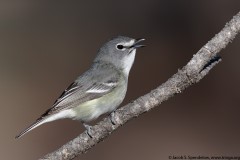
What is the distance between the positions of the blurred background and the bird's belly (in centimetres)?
271

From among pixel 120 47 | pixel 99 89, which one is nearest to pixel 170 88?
pixel 99 89

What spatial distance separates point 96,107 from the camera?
216 inches

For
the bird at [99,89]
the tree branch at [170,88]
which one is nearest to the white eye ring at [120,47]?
the bird at [99,89]

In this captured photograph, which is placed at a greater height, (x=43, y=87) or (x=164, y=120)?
(x=43, y=87)

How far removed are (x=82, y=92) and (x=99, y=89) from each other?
0.71ft

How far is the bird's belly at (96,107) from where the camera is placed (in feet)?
17.8

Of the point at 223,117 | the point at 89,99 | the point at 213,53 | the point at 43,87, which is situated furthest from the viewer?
the point at 43,87

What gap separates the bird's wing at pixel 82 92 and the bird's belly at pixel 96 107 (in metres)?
0.06

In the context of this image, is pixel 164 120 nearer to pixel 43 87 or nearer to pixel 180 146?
pixel 180 146

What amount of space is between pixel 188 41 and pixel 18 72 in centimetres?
400

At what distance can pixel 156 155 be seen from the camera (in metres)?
8.34

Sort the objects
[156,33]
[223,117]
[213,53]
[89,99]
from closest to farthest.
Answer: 1. [213,53]
2. [89,99]
3. [223,117]
4. [156,33]

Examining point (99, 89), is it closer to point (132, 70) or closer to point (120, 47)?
point (120, 47)

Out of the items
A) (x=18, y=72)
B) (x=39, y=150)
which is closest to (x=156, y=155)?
(x=39, y=150)
